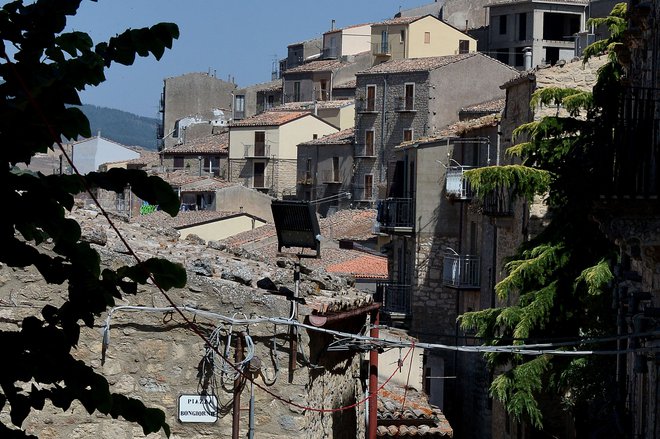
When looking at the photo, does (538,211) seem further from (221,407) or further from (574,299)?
(221,407)

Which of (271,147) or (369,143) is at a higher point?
(369,143)

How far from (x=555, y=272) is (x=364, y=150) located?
43.2 meters

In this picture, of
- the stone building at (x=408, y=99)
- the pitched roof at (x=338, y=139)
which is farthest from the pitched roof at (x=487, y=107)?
the pitched roof at (x=338, y=139)

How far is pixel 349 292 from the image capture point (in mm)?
16516

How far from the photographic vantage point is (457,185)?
150 ft

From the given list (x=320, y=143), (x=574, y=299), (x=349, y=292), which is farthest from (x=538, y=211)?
(x=320, y=143)

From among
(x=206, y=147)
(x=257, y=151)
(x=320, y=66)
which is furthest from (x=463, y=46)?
(x=206, y=147)

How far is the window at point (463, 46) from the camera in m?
76.9

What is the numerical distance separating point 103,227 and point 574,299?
13.5 m

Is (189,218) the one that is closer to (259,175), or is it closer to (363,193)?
(363,193)

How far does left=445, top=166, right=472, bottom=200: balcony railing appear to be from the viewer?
4512cm

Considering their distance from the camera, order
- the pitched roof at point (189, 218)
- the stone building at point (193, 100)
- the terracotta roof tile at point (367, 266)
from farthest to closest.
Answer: the stone building at point (193, 100), the pitched roof at point (189, 218), the terracotta roof tile at point (367, 266)

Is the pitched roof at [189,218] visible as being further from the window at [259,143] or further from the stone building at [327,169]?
the window at [259,143]

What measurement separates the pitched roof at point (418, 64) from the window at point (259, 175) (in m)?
14.4
